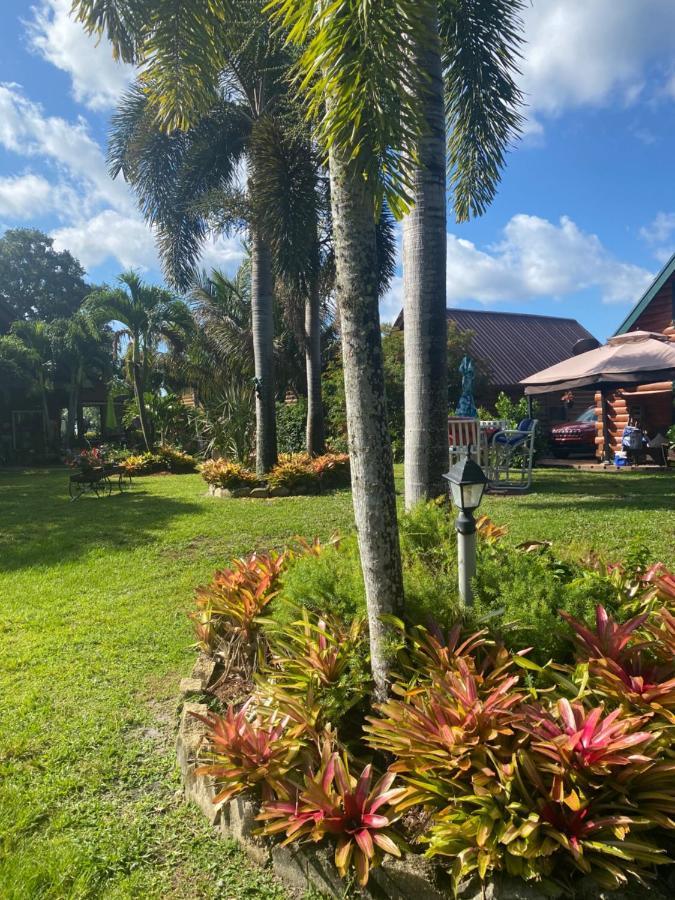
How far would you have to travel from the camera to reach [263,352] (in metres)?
12.4

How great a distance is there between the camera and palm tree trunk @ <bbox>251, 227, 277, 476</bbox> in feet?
40.4

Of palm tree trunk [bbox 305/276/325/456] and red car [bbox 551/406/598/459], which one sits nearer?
palm tree trunk [bbox 305/276/325/456]

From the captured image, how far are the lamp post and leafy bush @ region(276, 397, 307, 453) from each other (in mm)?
16266

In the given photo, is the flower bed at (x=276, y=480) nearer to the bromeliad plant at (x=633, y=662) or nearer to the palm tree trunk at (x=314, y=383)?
the palm tree trunk at (x=314, y=383)

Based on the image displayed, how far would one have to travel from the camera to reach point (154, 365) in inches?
1103

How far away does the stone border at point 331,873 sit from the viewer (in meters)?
1.80

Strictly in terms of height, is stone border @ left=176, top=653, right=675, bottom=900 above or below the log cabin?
below

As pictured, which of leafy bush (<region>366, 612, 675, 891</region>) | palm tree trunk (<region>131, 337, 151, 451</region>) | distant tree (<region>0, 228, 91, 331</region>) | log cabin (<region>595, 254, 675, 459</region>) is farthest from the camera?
distant tree (<region>0, 228, 91, 331</region>)

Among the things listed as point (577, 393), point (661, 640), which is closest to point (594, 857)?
point (661, 640)

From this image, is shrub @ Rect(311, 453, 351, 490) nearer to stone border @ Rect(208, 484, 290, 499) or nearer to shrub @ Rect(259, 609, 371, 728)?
stone border @ Rect(208, 484, 290, 499)

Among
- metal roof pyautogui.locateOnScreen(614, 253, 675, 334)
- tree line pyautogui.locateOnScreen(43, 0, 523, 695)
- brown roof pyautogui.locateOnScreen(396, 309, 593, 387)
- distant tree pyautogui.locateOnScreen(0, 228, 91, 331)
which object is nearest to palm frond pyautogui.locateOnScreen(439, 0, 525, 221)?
tree line pyautogui.locateOnScreen(43, 0, 523, 695)

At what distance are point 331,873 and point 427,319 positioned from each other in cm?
444

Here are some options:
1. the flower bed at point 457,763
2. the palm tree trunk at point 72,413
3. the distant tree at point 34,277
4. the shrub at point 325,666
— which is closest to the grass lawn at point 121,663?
the flower bed at point 457,763

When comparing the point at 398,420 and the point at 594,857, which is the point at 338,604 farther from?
the point at 398,420
